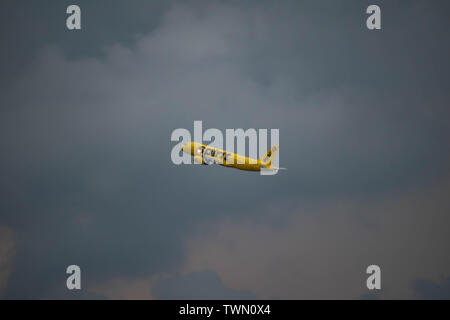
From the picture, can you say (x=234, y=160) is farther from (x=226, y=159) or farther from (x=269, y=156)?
(x=269, y=156)

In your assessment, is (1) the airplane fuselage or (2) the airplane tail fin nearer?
(1) the airplane fuselage

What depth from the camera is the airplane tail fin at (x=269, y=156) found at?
449 ft

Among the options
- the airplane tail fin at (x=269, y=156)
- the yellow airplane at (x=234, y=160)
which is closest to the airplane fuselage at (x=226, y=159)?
the yellow airplane at (x=234, y=160)

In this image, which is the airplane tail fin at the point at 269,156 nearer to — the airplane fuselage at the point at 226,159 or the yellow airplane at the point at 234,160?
the yellow airplane at the point at 234,160

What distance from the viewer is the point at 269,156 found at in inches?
5408

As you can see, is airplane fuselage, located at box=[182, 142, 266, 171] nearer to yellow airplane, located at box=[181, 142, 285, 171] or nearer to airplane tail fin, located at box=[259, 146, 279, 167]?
yellow airplane, located at box=[181, 142, 285, 171]

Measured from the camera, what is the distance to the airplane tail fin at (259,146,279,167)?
449 feet

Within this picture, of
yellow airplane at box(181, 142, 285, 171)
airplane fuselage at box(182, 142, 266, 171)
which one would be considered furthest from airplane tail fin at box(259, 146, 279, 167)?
airplane fuselage at box(182, 142, 266, 171)

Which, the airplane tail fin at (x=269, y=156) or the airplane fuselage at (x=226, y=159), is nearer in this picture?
the airplane fuselage at (x=226, y=159)

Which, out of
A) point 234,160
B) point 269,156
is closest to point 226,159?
point 234,160
